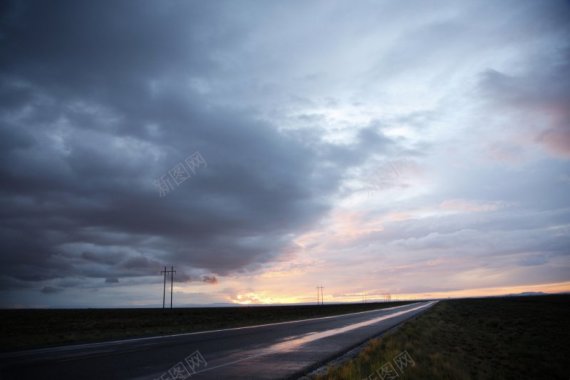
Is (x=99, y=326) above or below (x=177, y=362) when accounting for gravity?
below

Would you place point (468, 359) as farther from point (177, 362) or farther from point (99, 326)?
Answer: point (99, 326)

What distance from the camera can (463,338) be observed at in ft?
71.5

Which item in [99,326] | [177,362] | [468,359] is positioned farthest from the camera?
[99,326]

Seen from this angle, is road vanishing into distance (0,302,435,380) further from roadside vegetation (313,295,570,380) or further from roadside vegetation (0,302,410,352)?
roadside vegetation (0,302,410,352)

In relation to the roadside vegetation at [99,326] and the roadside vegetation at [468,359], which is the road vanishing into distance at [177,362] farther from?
the roadside vegetation at [99,326]

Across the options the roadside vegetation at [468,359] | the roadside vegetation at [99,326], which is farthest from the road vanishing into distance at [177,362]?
the roadside vegetation at [99,326]

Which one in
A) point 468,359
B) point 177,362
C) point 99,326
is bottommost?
point 468,359

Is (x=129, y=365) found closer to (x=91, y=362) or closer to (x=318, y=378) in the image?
(x=91, y=362)

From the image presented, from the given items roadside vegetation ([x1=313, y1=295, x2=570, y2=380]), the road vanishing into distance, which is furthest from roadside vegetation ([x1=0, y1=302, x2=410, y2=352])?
roadside vegetation ([x1=313, y1=295, x2=570, y2=380])

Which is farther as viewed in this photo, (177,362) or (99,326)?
(99,326)

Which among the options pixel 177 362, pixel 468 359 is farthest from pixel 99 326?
pixel 468 359

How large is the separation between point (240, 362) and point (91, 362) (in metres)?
4.51

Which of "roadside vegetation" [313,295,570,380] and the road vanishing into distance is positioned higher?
the road vanishing into distance

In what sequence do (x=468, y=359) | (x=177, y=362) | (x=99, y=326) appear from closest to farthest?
(x=177, y=362), (x=468, y=359), (x=99, y=326)
